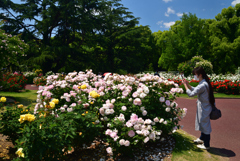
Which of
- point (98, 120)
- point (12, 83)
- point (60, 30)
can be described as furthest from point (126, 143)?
point (60, 30)

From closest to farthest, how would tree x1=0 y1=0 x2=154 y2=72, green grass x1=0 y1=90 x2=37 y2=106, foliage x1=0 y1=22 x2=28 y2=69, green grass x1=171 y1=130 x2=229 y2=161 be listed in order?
green grass x1=171 y1=130 x2=229 y2=161, foliage x1=0 y1=22 x2=28 y2=69, green grass x1=0 y1=90 x2=37 y2=106, tree x1=0 y1=0 x2=154 y2=72

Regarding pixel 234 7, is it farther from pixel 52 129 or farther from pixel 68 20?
pixel 52 129

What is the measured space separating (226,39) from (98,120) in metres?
33.2

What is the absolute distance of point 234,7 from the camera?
31.2 meters

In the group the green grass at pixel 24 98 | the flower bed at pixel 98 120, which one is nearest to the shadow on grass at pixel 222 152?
the flower bed at pixel 98 120

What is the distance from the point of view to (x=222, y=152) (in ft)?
12.1

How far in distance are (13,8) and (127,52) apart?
1937 cm

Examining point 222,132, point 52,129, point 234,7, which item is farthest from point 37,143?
point 234,7

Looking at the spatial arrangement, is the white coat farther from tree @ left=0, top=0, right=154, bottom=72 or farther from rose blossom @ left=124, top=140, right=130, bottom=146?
tree @ left=0, top=0, right=154, bottom=72

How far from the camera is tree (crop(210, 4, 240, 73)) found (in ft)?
94.3

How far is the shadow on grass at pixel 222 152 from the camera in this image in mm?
3573

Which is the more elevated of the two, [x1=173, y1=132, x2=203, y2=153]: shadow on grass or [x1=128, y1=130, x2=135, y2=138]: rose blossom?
[x1=128, y1=130, x2=135, y2=138]: rose blossom

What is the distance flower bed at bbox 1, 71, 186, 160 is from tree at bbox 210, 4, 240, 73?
98.8 ft

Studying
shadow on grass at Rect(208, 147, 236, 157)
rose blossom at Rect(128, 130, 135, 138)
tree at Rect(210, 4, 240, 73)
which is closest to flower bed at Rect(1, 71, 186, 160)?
rose blossom at Rect(128, 130, 135, 138)
